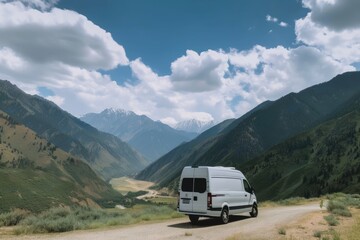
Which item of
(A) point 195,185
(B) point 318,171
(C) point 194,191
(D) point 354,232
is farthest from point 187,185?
(B) point 318,171

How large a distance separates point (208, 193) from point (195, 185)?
105cm

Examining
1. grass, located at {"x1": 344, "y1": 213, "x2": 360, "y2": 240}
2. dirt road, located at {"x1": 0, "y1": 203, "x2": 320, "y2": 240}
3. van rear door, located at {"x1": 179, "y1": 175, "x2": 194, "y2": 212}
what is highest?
van rear door, located at {"x1": 179, "y1": 175, "x2": 194, "y2": 212}

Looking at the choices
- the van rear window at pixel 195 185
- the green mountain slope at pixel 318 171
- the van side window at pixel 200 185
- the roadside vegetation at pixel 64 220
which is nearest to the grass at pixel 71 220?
the roadside vegetation at pixel 64 220

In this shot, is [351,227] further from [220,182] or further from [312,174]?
[312,174]

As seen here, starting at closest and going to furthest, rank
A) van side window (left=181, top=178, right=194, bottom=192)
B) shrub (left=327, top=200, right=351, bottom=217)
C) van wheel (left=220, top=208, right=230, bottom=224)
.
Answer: van wheel (left=220, top=208, right=230, bottom=224), van side window (left=181, top=178, right=194, bottom=192), shrub (left=327, top=200, right=351, bottom=217)

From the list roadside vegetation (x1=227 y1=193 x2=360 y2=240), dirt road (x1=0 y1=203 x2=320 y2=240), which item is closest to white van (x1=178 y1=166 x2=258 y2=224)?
dirt road (x1=0 y1=203 x2=320 y2=240)

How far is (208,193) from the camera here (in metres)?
23.3

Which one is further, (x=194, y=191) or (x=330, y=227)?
(x=194, y=191)

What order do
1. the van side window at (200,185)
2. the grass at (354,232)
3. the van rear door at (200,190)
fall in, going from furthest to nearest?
the van side window at (200,185) → the van rear door at (200,190) → the grass at (354,232)

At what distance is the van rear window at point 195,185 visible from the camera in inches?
931

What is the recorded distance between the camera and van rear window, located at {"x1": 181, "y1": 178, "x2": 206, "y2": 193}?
931 inches

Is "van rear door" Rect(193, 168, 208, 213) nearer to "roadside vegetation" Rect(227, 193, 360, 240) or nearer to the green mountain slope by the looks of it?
"roadside vegetation" Rect(227, 193, 360, 240)

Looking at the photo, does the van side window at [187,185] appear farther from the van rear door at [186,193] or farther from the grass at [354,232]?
the grass at [354,232]

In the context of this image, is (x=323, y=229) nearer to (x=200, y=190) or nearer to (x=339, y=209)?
(x=200, y=190)
